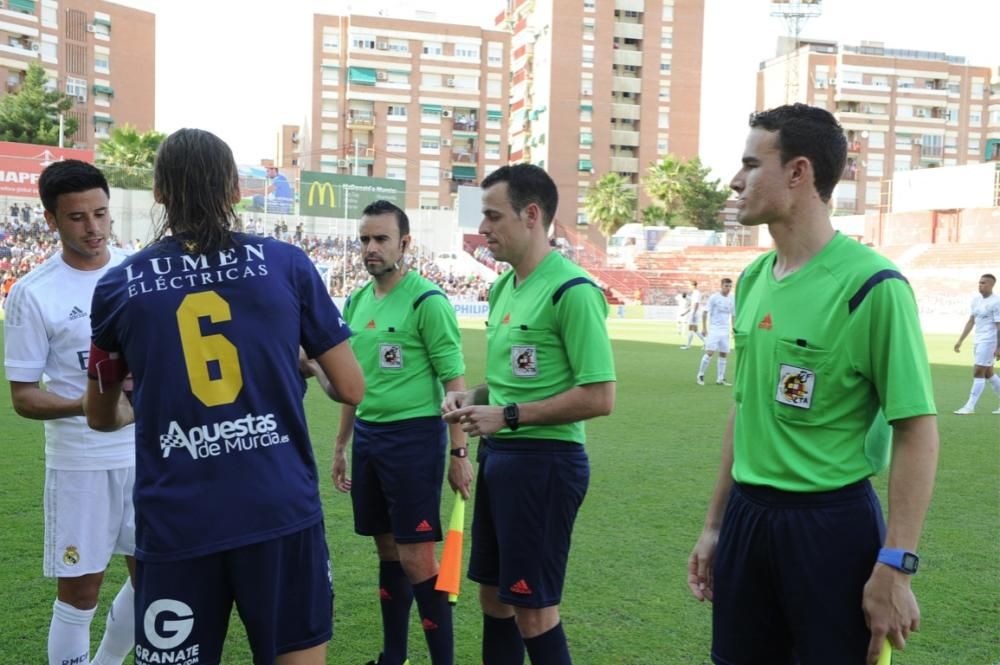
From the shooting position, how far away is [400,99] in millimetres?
89812

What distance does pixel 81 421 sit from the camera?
387 centimetres

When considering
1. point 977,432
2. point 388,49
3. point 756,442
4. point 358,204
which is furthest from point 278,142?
point 756,442

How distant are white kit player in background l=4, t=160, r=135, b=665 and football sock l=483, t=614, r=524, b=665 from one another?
155cm

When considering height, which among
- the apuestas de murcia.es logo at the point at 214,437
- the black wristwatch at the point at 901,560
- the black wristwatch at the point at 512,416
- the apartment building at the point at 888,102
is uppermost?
the apartment building at the point at 888,102

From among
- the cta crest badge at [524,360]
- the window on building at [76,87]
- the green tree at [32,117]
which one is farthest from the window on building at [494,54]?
the cta crest badge at [524,360]

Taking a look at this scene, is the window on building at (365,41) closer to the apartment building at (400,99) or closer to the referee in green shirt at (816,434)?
the apartment building at (400,99)

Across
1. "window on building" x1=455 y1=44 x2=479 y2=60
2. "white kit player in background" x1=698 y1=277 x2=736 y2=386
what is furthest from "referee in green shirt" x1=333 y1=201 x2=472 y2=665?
"window on building" x1=455 y1=44 x2=479 y2=60

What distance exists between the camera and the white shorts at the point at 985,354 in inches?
605

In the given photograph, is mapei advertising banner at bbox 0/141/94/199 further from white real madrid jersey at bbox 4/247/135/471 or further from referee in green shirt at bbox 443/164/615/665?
referee in green shirt at bbox 443/164/615/665

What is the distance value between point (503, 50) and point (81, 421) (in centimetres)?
9345

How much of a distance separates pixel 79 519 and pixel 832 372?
9.95ft

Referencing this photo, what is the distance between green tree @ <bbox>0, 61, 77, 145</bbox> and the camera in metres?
60.2

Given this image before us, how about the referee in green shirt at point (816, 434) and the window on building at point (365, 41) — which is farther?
the window on building at point (365, 41)

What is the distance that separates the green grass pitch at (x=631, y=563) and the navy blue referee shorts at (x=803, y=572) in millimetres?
2086
